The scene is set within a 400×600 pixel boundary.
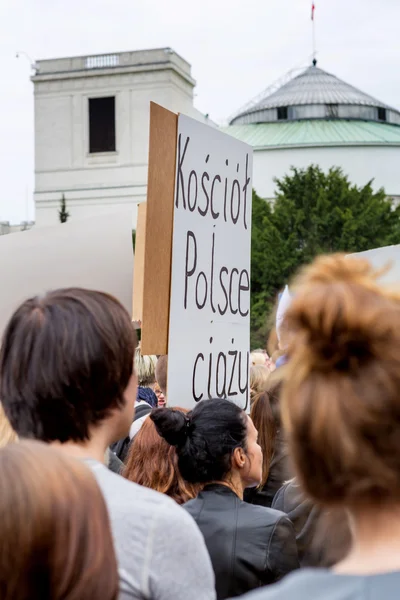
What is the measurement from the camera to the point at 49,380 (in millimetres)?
1941

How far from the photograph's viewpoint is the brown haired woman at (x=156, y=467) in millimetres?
3123

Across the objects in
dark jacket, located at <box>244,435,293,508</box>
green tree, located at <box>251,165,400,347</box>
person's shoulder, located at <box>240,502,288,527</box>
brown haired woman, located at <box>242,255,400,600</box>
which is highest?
green tree, located at <box>251,165,400,347</box>

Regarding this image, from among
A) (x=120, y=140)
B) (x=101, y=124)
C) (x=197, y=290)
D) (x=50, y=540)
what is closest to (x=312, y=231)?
(x=120, y=140)

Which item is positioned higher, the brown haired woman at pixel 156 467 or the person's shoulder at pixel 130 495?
the person's shoulder at pixel 130 495

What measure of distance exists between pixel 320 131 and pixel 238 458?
61.2 m

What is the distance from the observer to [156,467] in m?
3.22

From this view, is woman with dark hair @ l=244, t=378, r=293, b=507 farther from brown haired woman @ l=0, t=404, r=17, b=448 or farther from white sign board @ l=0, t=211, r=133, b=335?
brown haired woman @ l=0, t=404, r=17, b=448

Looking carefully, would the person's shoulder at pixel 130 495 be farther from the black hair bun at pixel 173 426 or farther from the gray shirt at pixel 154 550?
the black hair bun at pixel 173 426

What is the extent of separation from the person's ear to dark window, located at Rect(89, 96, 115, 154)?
56.7 m

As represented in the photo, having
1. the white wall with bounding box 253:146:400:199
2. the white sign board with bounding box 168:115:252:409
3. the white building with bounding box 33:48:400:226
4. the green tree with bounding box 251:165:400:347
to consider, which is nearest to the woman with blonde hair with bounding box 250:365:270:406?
the white sign board with bounding box 168:115:252:409

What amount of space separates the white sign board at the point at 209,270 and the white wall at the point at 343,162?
186ft

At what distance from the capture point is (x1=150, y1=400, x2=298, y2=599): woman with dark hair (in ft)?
9.25

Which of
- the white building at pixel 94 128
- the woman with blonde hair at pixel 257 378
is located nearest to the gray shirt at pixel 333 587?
the woman with blonde hair at pixel 257 378

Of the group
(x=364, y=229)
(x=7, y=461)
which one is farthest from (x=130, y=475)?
(x=364, y=229)
